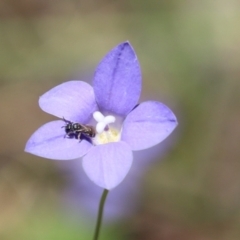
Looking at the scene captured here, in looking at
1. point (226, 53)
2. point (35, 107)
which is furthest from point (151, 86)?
point (35, 107)

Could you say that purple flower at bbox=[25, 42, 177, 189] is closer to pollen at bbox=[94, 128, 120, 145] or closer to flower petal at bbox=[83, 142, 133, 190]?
flower petal at bbox=[83, 142, 133, 190]

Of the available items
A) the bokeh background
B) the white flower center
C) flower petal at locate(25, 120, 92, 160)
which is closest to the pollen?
the white flower center

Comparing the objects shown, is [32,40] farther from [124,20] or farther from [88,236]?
[88,236]

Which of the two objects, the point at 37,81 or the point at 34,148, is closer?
the point at 34,148

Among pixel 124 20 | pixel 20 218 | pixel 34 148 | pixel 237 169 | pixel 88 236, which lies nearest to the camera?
pixel 34 148

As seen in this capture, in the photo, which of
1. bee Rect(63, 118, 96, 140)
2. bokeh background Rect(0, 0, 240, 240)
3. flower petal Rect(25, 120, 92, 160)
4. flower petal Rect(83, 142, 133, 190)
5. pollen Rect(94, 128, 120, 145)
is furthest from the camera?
bokeh background Rect(0, 0, 240, 240)

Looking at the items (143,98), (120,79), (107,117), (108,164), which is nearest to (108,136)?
(107,117)

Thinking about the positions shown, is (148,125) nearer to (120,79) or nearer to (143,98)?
(120,79)
